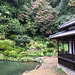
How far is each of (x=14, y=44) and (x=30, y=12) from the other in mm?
10567

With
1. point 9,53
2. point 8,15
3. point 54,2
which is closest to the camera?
Result: point 9,53

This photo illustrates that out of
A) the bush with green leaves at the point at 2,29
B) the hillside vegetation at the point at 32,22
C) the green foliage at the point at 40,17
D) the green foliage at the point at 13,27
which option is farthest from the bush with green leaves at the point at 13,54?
the green foliage at the point at 40,17

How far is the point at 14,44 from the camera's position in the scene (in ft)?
65.1

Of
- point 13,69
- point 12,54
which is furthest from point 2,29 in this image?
point 13,69

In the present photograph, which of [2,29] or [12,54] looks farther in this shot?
[2,29]

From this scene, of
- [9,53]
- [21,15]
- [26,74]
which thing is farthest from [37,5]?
[26,74]

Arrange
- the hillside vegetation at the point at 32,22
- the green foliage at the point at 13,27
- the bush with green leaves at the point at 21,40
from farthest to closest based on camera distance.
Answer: the green foliage at the point at 13,27
the hillside vegetation at the point at 32,22
the bush with green leaves at the point at 21,40

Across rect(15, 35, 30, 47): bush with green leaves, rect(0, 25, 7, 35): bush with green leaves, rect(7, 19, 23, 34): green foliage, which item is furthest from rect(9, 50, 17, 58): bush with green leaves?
rect(7, 19, 23, 34): green foliage

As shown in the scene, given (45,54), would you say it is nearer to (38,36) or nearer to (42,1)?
(38,36)

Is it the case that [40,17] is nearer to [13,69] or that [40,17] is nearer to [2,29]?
[2,29]

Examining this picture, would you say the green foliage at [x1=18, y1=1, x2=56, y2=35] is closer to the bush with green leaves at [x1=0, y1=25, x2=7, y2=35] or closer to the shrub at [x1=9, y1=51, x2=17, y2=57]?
the bush with green leaves at [x1=0, y1=25, x2=7, y2=35]

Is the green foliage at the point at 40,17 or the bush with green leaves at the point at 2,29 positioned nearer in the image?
the bush with green leaves at the point at 2,29

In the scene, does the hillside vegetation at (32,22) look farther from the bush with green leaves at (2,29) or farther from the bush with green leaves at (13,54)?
the bush with green leaves at (13,54)

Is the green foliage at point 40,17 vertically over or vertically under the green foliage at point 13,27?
over
